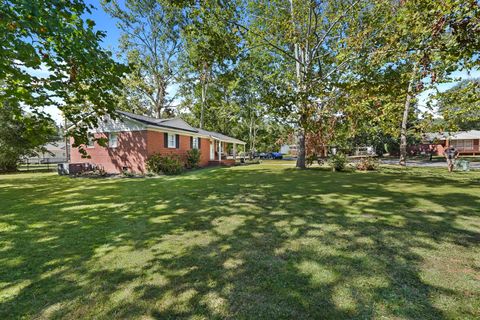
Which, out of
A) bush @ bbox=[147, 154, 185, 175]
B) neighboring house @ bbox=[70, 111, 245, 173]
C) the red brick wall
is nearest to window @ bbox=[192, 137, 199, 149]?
neighboring house @ bbox=[70, 111, 245, 173]

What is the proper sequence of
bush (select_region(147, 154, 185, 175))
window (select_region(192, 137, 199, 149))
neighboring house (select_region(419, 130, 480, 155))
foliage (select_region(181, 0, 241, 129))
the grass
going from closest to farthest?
the grass
foliage (select_region(181, 0, 241, 129))
bush (select_region(147, 154, 185, 175))
window (select_region(192, 137, 199, 149))
neighboring house (select_region(419, 130, 480, 155))

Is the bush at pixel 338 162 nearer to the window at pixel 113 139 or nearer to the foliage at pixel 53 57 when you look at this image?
the foliage at pixel 53 57

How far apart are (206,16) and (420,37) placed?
775 cm

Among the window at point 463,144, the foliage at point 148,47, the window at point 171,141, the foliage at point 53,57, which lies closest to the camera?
the foliage at point 53,57

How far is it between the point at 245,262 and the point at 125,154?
16.7m

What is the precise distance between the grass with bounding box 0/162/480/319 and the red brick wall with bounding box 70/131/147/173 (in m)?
10.4

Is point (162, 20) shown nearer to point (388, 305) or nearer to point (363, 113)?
point (363, 113)

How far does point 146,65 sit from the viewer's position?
97.5 feet

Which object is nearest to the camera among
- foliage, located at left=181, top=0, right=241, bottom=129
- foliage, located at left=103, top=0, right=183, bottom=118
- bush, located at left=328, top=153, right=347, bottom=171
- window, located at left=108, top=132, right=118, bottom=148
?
foliage, located at left=181, top=0, right=241, bottom=129

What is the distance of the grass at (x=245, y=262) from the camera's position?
8.50 ft

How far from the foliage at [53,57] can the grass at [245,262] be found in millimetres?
2327

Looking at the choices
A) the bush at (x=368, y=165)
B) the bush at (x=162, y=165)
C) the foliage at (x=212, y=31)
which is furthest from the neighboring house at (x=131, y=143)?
the bush at (x=368, y=165)

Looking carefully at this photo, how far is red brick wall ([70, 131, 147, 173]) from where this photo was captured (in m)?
17.0

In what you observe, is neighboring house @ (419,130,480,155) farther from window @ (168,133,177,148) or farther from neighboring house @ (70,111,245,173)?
neighboring house @ (70,111,245,173)
